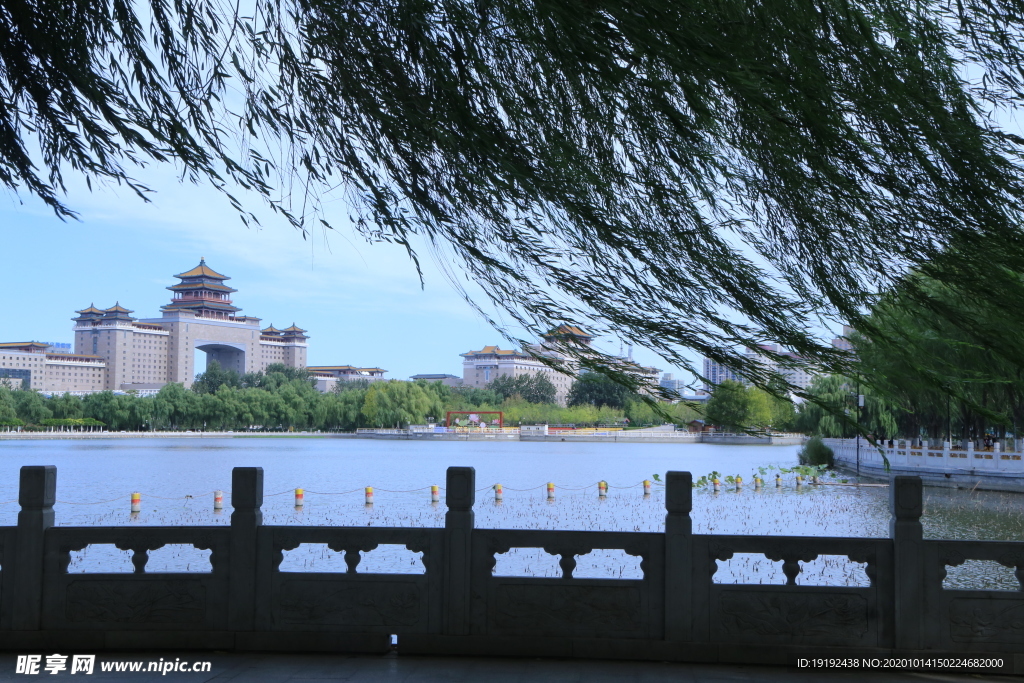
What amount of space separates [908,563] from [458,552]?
190 cm

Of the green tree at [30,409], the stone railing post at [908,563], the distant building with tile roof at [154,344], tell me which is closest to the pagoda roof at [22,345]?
the distant building with tile roof at [154,344]

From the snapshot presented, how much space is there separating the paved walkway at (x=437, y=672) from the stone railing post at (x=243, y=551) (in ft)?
0.56

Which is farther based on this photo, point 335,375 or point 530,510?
point 335,375

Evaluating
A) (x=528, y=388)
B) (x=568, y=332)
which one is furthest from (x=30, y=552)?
(x=528, y=388)

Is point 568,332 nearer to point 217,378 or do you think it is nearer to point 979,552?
point 979,552

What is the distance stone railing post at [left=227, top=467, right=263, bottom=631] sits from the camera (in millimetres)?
3936

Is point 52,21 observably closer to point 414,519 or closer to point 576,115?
point 576,115

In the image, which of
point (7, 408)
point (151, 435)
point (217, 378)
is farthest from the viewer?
point (217, 378)

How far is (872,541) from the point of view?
3.91 meters

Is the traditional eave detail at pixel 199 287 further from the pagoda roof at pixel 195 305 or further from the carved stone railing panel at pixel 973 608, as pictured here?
the carved stone railing panel at pixel 973 608

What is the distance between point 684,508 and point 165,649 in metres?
2.30

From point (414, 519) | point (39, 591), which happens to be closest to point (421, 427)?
point (414, 519)

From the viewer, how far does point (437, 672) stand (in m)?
3.64

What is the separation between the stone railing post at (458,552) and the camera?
12.8 feet
